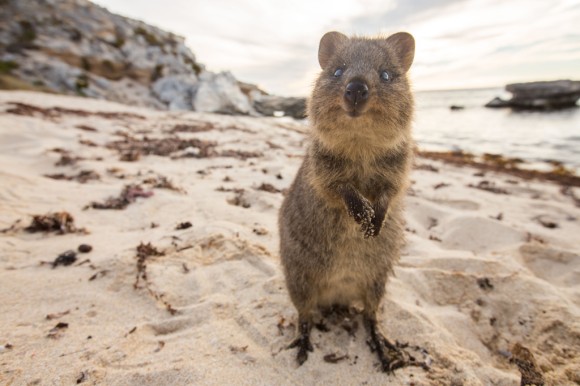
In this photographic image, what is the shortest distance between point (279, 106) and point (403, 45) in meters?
37.7

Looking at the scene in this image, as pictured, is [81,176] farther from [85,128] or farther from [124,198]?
[85,128]

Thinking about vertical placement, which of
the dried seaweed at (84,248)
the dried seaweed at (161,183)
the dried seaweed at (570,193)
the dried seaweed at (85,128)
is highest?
the dried seaweed at (570,193)

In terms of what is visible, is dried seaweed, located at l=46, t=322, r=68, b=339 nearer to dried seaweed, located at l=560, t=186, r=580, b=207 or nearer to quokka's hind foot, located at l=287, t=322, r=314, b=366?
quokka's hind foot, located at l=287, t=322, r=314, b=366

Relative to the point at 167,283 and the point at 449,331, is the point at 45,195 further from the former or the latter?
the point at 449,331

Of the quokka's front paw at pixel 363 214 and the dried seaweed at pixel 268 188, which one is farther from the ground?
the quokka's front paw at pixel 363 214

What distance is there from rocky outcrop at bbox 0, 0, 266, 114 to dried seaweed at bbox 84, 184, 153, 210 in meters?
22.4

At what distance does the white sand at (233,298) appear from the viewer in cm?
221

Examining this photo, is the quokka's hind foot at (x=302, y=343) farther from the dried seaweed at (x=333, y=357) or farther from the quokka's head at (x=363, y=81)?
the quokka's head at (x=363, y=81)

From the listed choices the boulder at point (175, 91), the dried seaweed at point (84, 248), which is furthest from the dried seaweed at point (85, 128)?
the boulder at point (175, 91)

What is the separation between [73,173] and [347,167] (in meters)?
5.29

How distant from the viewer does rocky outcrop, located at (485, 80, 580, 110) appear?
121ft

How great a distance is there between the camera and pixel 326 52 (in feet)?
10.2

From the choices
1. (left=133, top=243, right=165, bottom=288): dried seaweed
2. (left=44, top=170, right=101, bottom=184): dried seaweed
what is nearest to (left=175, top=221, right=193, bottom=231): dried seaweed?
(left=133, top=243, right=165, bottom=288): dried seaweed

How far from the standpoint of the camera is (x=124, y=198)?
4672mm
